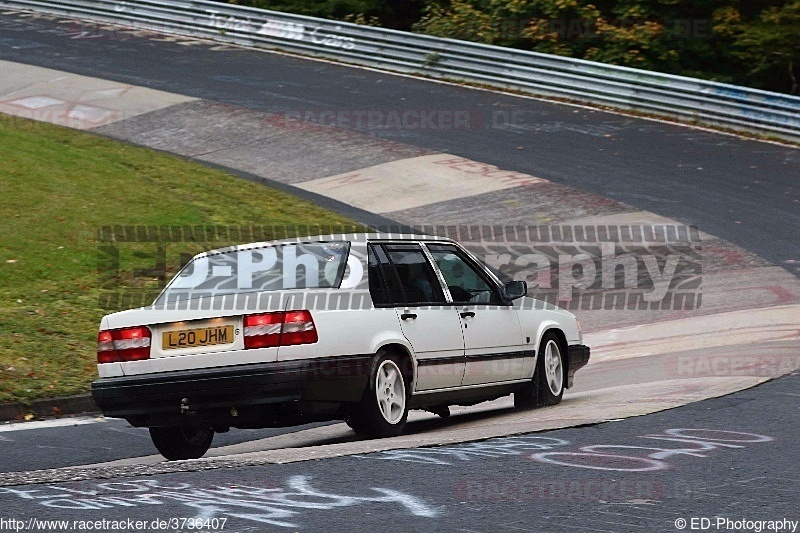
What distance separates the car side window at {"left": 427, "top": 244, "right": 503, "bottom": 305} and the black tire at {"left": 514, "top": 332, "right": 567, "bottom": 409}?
2.45 feet

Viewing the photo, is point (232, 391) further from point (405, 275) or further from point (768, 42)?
point (768, 42)

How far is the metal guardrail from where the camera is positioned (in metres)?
24.1

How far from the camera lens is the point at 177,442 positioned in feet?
28.2

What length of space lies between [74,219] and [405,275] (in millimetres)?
9132

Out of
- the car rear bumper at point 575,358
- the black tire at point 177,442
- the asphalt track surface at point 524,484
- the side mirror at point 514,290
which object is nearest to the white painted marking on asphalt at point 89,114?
the asphalt track surface at point 524,484

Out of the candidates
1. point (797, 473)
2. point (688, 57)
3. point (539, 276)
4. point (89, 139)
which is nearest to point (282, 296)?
point (797, 473)

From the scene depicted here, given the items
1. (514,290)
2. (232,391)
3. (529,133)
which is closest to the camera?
(232,391)

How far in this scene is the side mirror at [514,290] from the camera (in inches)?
384

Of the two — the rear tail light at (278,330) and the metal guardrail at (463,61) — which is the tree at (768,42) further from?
the rear tail light at (278,330)

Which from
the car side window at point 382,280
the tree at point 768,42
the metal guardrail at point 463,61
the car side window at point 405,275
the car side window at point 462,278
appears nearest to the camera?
the car side window at point 382,280

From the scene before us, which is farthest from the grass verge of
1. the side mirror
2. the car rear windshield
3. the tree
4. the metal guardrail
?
the tree

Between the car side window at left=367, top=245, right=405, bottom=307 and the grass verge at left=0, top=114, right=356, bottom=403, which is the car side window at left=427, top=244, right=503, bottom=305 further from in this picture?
the grass verge at left=0, top=114, right=356, bottom=403

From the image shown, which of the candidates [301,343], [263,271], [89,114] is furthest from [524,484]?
[89,114]

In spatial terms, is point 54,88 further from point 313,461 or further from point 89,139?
point 313,461
